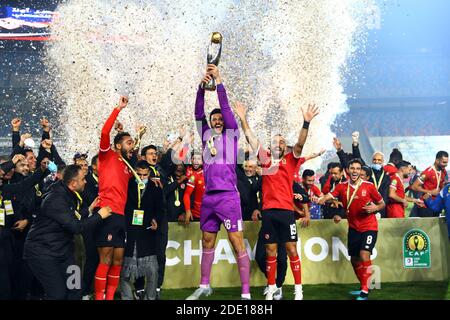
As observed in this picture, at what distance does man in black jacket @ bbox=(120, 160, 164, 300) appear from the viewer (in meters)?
8.25

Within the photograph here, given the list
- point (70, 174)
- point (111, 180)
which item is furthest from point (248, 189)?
point (70, 174)

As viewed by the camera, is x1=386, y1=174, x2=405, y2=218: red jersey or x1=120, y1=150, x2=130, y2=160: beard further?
x1=386, y1=174, x2=405, y2=218: red jersey

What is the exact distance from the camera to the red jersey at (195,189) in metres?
10.4

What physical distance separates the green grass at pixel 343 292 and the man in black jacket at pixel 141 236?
1.08 m

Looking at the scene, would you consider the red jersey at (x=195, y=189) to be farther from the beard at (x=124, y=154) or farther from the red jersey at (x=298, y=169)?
the beard at (x=124, y=154)

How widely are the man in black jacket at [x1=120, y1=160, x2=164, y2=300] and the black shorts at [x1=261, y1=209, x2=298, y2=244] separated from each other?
1.35 meters

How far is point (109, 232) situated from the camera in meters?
7.93

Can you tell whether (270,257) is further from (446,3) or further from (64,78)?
(446,3)

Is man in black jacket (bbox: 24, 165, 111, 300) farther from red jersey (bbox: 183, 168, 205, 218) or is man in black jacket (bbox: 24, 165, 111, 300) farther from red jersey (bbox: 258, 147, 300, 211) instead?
red jersey (bbox: 183, 168, 205, 218)

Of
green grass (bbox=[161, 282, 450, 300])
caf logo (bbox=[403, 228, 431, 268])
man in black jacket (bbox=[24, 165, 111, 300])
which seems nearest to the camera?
man in black jacket (bbox=[24, 165, 111, 300])

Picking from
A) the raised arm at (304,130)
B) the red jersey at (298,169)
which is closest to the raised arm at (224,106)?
the raised arm at (304,130)

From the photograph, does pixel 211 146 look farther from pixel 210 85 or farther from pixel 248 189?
pixel 248 189

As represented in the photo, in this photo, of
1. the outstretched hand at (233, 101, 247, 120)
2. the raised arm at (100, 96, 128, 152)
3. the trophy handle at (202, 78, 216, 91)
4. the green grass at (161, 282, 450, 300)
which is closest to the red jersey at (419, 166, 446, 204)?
the green grass at (161, 282, 450, 300)
